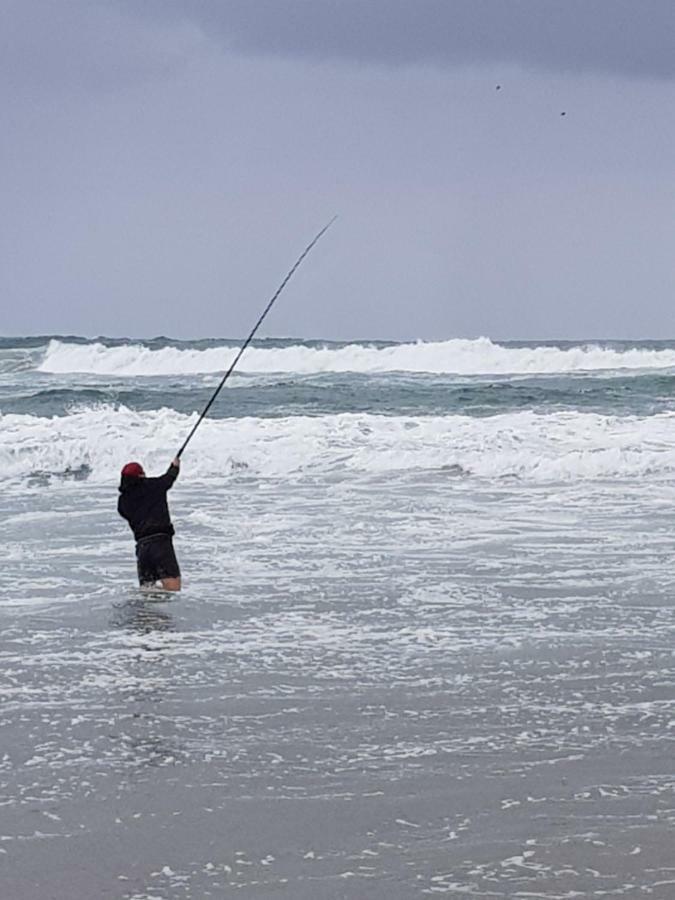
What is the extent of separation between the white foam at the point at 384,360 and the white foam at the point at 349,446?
22017 mm

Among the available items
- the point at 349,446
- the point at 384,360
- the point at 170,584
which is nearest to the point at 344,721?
the point at 170,584

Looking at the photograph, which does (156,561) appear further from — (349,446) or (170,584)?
(349,446)

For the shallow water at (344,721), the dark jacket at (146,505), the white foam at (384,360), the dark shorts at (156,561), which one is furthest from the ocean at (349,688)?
the white foam at (384,360)

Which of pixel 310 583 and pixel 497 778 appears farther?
pixel 310 583

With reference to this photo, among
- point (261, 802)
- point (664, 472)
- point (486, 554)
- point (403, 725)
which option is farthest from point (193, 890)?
point (664, 472)

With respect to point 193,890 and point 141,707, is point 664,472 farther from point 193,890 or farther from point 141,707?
point 193,890

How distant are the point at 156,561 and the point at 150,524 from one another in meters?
0.23

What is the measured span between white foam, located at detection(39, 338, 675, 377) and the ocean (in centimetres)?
2727

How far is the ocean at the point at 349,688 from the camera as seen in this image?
412cm

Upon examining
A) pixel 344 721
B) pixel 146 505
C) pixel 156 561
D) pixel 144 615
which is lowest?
pixel 344 721

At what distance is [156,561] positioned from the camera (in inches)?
338

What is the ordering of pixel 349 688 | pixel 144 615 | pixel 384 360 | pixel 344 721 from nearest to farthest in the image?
1. pixel 344 721
2. pixel 349 688
3. pixel 144 615
4. pixel 384 360

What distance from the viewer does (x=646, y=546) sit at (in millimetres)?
10000

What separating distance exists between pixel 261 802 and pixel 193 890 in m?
0.74
